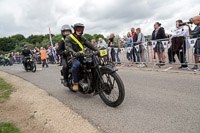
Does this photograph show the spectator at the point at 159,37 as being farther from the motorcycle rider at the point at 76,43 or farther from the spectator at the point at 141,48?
the motorcycle rider at the point at 76,43

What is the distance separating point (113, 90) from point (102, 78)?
0.37m

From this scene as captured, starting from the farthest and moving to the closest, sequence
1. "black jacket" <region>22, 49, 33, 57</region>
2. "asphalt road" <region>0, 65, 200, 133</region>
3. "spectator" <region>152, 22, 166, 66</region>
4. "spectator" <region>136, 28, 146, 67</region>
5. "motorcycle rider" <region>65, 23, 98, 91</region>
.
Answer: "black jacket" <region>22, 49, 33, 57</region> → "spectator" <region>136, 28, 146, 67</region> → "spectator" <region>152, 22, 166, 66</region> → "motorcycle rider" <region>65, 23, 98, 91</region> → "asphalt road" <region>0, 65, 200, 133</region>

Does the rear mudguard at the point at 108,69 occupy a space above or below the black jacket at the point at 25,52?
below

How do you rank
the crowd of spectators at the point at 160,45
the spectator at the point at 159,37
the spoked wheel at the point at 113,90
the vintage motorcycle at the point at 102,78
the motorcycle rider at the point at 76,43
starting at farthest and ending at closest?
1. the spectator at the point at 159,37
2. the crowd of spectators at the point at 160,45
3. the motorcycle rider at the point at 76,43
4. the vintage motorcycle at the point at 102,78
5. the spoked wheel at the point at 113,90

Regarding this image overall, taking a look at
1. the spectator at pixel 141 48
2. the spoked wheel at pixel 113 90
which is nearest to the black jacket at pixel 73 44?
the spoked wheel at pixel 113 90

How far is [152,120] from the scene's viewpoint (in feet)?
8.13

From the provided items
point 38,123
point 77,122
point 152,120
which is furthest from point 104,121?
point 38,123

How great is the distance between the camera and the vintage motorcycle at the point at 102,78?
2.97 meters

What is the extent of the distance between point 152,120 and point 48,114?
217 cm

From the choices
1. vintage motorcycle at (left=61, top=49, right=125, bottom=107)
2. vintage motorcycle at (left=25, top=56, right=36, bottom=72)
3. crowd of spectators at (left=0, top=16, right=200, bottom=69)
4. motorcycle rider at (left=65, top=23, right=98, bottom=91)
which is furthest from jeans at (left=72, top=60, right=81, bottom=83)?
vintage motorcycle at (left=25, top=56, right=36, bottom=72)

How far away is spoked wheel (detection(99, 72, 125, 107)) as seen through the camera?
9.37 feet

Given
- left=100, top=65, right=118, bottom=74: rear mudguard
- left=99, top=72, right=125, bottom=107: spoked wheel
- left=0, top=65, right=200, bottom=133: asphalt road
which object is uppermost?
left=100, top=65, right=118, bottom=74: rear mudguard

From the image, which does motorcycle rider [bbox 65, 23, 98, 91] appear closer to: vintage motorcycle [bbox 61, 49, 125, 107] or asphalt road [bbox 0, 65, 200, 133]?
vintage motorcycle [bbox 61, 49, 125, 107]

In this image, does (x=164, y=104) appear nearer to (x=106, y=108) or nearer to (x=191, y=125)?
(x=191, y=125)
